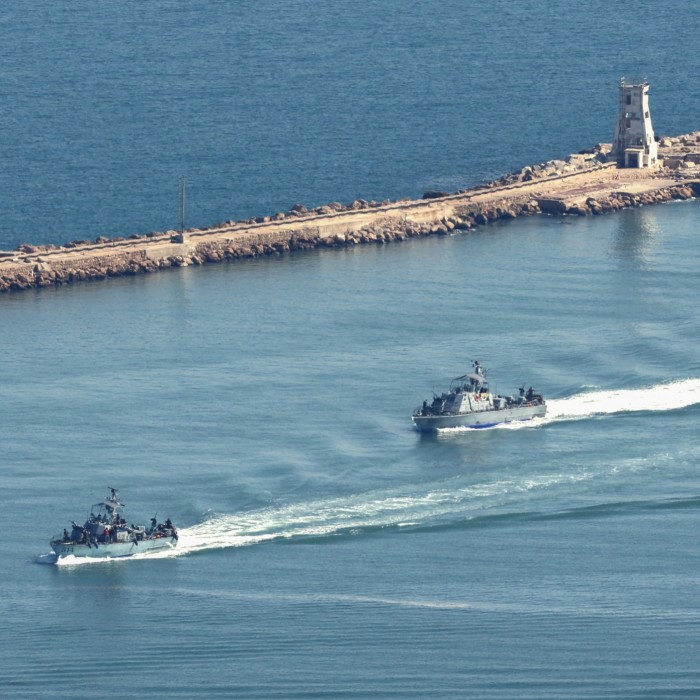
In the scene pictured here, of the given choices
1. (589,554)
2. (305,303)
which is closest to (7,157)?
(305,303)

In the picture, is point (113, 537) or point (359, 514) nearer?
point (113, 537)

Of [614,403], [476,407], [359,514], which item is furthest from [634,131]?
[359,514]

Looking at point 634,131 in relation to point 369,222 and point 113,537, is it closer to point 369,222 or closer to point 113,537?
point 369,222

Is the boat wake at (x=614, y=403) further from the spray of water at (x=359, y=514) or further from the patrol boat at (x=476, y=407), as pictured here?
the spray of water at (x=359, y=514)

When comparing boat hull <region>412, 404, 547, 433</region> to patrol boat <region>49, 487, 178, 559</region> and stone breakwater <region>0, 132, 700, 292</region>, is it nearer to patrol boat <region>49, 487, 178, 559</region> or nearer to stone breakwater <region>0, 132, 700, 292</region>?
patrol boat <region>49, 487, 178, 559</region>

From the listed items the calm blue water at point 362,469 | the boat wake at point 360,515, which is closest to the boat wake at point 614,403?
the calm blue water at point 362,469

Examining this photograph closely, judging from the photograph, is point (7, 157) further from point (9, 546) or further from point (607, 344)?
point (9, 546)
